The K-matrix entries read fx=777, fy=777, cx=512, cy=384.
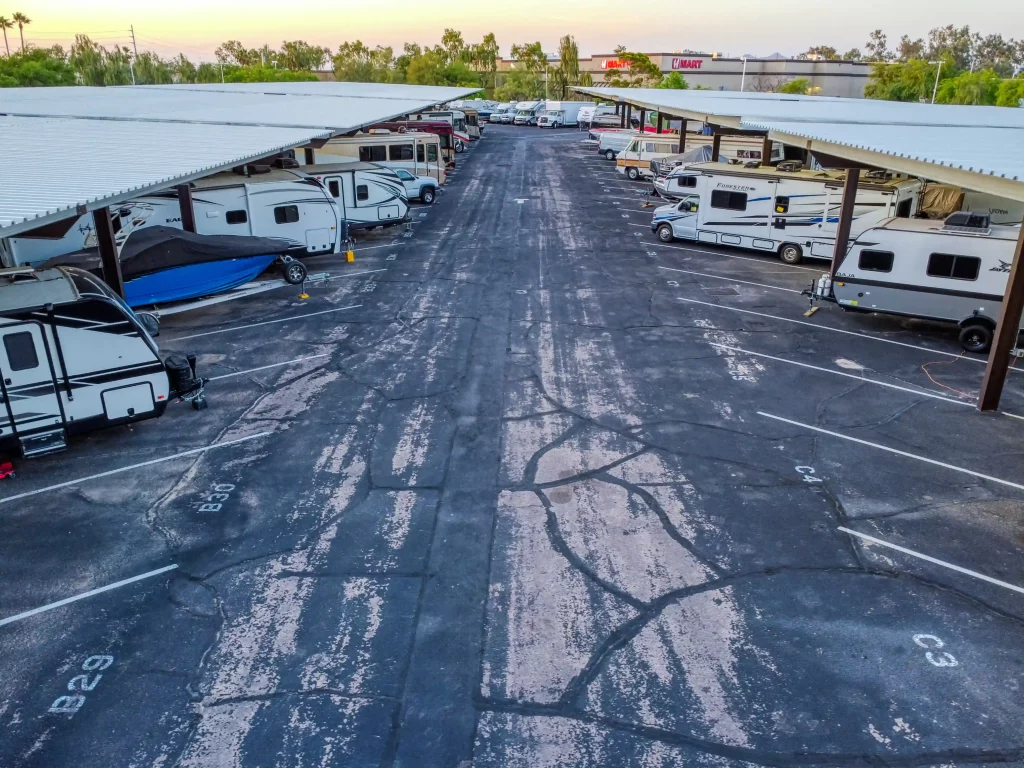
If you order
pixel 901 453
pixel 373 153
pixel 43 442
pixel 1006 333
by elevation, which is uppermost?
pixel 373 153

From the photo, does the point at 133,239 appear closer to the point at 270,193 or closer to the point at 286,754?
the point at 270,193

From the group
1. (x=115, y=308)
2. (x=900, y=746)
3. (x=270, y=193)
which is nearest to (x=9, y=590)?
(x=115, y=308)

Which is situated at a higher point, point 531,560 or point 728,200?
point 728,200

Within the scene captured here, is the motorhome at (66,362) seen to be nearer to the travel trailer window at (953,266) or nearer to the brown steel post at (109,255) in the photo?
the brown steel post at (109,255)

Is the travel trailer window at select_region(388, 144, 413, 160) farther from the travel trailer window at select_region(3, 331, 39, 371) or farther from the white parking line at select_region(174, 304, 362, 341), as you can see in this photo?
the travel trailer window at select_region(3, 331, 39, 371)

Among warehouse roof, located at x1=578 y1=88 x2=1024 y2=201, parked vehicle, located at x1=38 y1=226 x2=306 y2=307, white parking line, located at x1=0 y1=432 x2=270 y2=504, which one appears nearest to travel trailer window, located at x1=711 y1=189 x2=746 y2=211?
warehouse roof, located at x1=578 y1=88 x2=1024 y2=201

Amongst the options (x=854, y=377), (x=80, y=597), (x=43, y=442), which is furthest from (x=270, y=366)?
(x=854, y=377)

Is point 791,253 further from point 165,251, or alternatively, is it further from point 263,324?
point 165,251

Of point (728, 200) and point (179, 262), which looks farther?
point (728, 200)
